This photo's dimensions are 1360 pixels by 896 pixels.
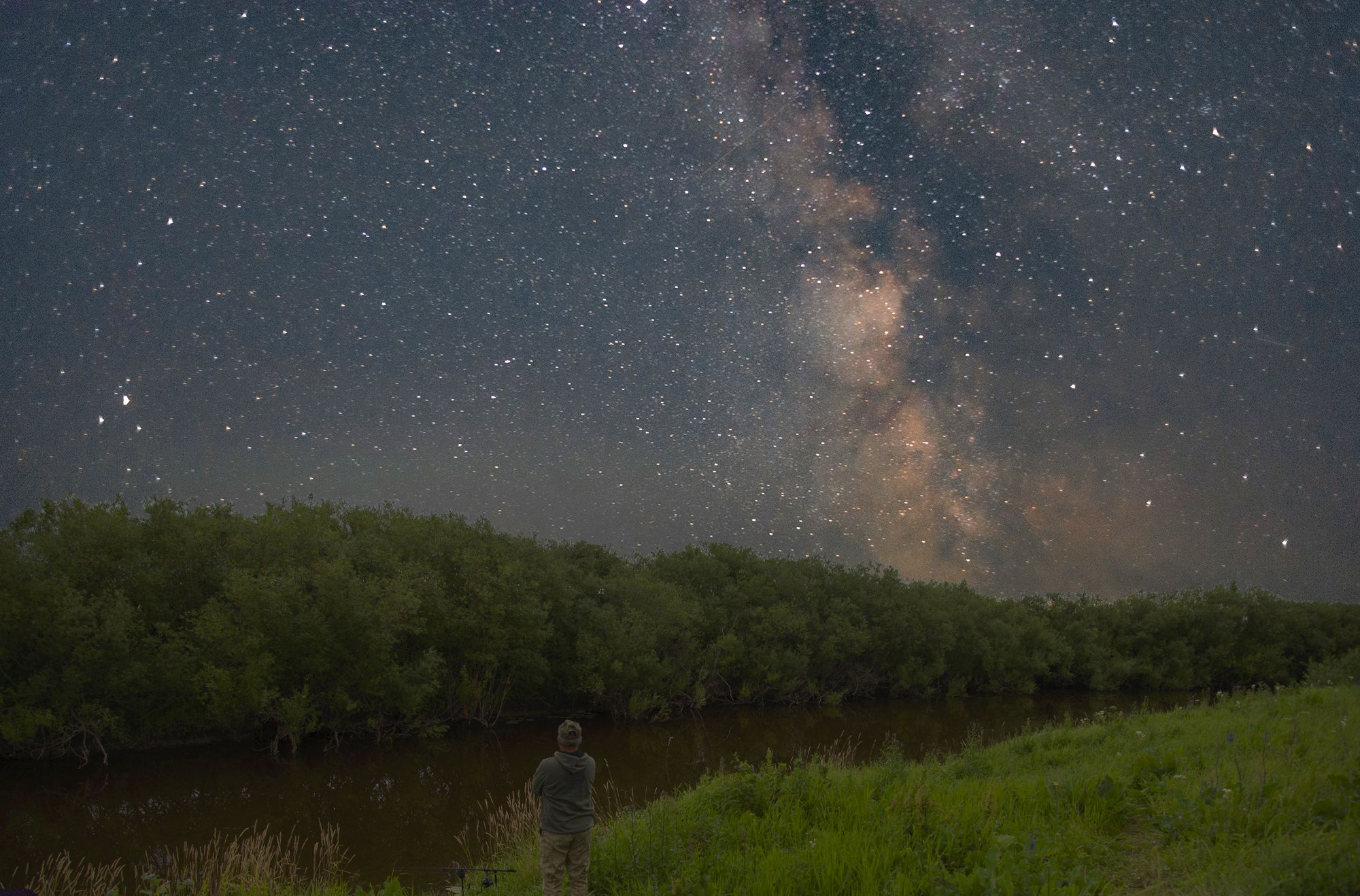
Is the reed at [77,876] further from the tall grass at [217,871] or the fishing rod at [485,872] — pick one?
the fishing rod at [485,872]

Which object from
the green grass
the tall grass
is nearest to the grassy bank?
the green grass

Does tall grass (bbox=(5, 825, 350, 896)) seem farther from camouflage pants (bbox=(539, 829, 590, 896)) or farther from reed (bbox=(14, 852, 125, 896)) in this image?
camouflage pants (bbox=(539, 829, 590, 896))

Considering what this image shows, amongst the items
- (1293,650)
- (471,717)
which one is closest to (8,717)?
(471,717)

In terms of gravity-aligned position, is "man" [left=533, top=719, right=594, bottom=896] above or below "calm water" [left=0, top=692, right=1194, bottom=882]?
above

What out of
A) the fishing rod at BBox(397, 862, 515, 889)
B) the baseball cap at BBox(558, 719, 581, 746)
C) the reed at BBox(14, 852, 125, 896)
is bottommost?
the reed at BBox(14, 852, 125, 896)

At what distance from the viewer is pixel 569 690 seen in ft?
131

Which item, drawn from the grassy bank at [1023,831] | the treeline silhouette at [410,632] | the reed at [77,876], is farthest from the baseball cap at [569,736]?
the treeline silhouette at [410,632]

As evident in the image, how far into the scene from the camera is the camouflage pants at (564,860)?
753 cm

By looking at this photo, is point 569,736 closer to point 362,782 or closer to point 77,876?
point 77,876

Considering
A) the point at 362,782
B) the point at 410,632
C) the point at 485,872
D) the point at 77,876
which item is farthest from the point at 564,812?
the point at 410,632

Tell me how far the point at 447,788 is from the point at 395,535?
15407 millimetres

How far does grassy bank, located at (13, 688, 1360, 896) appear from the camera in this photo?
6.06m

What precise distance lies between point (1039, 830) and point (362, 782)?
2334 centimetres

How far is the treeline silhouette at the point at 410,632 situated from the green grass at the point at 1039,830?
830 inches
